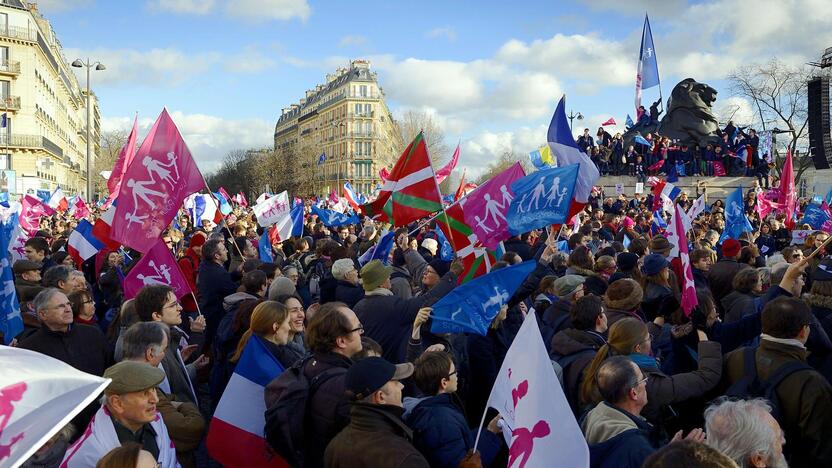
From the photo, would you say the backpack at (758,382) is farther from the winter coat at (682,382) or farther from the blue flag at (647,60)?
the blue flag at (647,60)

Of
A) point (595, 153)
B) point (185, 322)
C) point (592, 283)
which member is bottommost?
point (185, 322)

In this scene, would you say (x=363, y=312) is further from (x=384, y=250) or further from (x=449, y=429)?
(x=384, y=250)

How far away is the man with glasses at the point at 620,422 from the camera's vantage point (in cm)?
→ 301

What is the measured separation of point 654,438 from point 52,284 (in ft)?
16.2

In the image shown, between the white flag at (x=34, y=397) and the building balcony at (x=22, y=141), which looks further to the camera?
the building balcony at (x=22, y=141)

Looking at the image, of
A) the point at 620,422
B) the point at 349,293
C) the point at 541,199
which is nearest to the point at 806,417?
the point at 620,422

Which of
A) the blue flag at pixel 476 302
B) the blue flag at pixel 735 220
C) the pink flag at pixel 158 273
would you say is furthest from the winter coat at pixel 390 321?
the blue flag at pixel 735 220

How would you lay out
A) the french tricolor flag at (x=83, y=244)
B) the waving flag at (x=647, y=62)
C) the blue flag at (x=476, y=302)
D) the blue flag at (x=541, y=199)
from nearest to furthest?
the blue flag at (x=476, y=302) → the blue flag at (x=541, y=199) → the french tricolor flag at (x=83, y=244) → the waving flag at (x=647, y=62)

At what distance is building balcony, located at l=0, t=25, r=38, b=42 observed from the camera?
2403 inches

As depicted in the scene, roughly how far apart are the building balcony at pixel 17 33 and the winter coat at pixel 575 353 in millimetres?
67433

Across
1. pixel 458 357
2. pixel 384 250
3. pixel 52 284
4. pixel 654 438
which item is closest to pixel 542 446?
pixel 654 438

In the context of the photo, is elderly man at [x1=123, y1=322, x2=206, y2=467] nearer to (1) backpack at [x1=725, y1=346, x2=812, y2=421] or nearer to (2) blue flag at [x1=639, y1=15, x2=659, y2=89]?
(1) backpack at [x1=725, y1=346, x2=812, y2=421]

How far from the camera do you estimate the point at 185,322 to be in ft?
25.5

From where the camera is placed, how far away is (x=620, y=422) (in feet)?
10.5
